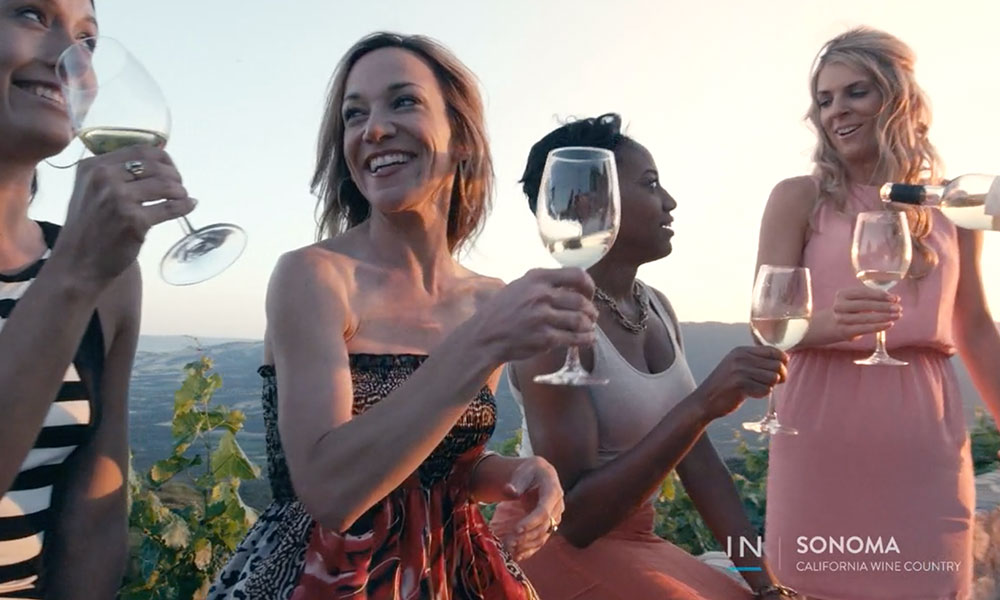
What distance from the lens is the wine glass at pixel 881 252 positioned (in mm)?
2930

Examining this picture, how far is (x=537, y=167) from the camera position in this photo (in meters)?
3.12

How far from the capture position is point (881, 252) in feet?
9.66

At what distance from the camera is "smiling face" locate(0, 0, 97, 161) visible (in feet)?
5.17

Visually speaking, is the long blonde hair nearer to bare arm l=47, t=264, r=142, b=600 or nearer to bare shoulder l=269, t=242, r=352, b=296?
bare shoulder l=269, t=242, r=352, b=296

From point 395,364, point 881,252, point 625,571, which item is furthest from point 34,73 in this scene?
point 881,252

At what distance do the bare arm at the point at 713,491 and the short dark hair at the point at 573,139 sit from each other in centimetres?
96

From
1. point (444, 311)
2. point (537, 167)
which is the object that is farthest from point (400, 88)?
point (537, 167)

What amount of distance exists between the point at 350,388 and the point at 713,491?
1.46 metres

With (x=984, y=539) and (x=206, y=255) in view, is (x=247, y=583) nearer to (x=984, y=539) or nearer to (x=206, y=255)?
(x=206, y=255)

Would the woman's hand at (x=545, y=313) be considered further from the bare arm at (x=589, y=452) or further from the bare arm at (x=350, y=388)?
the bare arm at (x=589, y=452)

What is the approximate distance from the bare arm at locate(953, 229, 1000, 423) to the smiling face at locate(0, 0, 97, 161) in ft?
9.61

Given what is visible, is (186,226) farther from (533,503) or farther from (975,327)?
(975,327)

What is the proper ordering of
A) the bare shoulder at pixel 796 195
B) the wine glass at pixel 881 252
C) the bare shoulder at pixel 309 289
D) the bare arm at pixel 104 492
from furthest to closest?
the bare shoulder at pixel 796 195
the wine glass at pixel 881 252
the bare shoulder at pixel 309 289
the bare arm at pixel 104 492

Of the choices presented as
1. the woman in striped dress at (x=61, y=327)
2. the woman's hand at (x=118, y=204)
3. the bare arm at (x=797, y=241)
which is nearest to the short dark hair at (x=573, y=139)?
the bare arm at (x=797, y=241)
